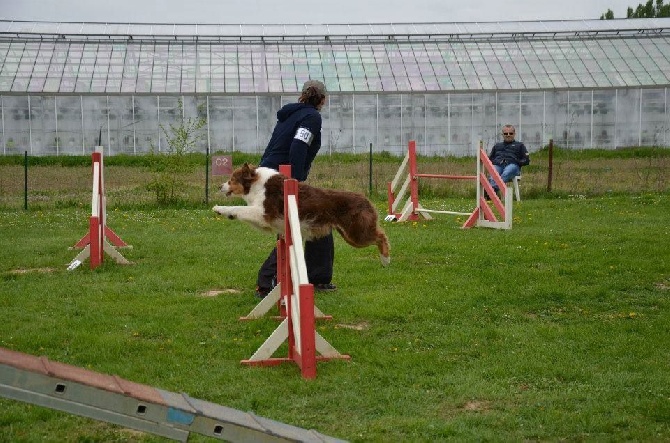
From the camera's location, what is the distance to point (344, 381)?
19.3 feet

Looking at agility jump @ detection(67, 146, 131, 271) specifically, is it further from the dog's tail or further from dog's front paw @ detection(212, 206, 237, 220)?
the dog's tail

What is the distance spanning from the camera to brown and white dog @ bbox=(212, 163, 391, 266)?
7.42m

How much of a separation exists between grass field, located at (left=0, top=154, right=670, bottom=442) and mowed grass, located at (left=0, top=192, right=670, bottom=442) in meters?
0.02

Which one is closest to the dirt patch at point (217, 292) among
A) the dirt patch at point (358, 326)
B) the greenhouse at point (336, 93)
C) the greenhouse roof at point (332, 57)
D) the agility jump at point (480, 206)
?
the dirt patch at point (358, 326)

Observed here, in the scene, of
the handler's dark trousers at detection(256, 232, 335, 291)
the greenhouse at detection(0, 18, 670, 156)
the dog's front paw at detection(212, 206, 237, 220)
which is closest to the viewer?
the dog's front paw at detection(212, 206, 237, 220)

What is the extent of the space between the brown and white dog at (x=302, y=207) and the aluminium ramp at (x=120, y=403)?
344cm

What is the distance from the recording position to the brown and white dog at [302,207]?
7.42 meters

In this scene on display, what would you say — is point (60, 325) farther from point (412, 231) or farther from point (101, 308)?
point (412, 231)

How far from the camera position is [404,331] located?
734 centimetres

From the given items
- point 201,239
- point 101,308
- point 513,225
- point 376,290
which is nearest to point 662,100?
point 513,225

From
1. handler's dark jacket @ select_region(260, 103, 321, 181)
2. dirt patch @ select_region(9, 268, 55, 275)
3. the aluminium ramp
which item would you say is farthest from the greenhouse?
the aluminium ramp

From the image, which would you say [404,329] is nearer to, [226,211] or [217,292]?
[226,211]

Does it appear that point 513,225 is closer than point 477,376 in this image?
No

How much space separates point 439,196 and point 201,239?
25.2 ft
